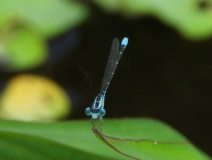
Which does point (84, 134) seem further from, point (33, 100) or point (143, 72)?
point (143, 72)

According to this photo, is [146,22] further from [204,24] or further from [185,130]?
[185,130]

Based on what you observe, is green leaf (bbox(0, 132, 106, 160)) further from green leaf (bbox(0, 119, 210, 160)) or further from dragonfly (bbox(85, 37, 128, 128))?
dragonfly (bbox(85, 37, 128, 128))

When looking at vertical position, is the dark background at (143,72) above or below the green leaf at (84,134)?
above

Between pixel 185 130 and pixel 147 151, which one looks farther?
pixel 185 130

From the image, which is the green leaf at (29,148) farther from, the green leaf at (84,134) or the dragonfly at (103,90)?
A: the dragonfly at (103,90)

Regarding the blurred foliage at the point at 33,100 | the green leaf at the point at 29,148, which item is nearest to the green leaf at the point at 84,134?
the green leaf at the point at 29,148

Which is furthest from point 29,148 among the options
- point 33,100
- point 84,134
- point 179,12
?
point 179,12

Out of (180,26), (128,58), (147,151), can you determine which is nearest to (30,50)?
(128,58)
